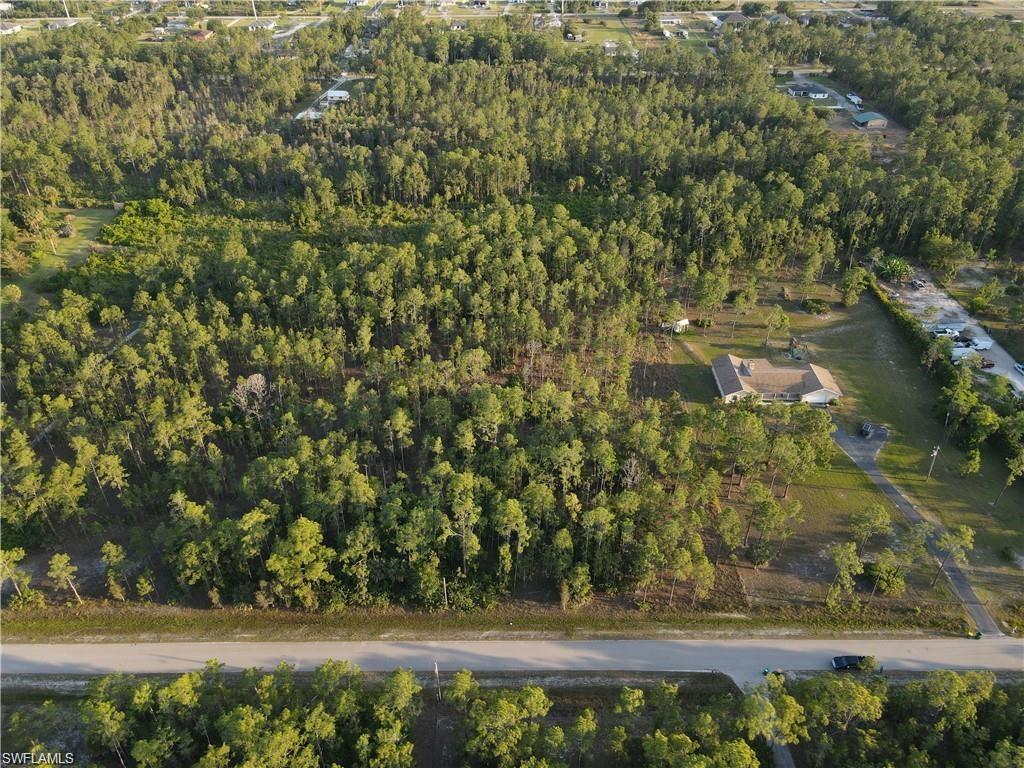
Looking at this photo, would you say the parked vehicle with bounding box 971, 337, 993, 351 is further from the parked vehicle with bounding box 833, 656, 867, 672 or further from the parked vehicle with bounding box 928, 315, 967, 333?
the parked vehicle with bounding box 833, 656, 867, 672

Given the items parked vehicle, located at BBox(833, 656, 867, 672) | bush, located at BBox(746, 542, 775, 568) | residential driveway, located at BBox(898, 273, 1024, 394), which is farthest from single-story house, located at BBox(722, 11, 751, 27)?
parked vehicle, located at BBox(833, 656, 867, 672)

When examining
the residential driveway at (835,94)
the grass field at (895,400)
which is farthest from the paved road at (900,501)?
the residential driveway at (835,94)

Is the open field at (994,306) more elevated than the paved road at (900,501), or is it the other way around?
the open field at (994,306)

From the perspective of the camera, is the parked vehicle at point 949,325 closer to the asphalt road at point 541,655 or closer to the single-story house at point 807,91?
the asphalt road at point 541,655

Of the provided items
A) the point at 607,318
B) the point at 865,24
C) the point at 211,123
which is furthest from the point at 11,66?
the point at 865,24

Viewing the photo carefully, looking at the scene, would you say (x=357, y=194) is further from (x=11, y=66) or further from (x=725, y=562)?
(x=11, y=66)

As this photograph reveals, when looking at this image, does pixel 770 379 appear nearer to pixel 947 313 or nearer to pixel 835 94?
pixel 947 313

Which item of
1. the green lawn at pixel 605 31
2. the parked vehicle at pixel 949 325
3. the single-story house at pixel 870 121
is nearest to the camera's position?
the parked vehicle at pixel 949 325
